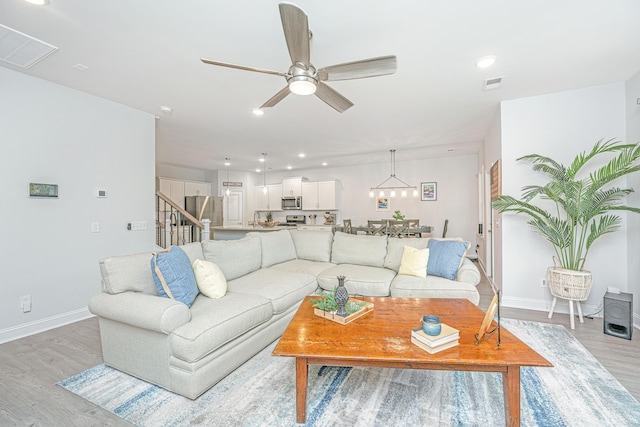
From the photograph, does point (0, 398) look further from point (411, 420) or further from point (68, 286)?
point (411, 420)

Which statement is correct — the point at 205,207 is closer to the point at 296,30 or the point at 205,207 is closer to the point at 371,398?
the point at 296,30

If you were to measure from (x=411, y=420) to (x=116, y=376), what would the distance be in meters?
2.06

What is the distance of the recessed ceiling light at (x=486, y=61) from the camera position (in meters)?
2.52

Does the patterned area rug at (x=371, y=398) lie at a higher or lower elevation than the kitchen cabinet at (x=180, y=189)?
lower

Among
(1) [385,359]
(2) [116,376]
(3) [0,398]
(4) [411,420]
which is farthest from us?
(2) [116,376]

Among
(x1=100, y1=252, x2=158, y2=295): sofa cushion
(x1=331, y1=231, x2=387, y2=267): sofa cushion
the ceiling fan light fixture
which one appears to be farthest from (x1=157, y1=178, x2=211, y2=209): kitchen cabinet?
the ceiling fan light fixture

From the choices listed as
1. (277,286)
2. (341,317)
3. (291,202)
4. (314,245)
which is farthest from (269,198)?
(341,317)

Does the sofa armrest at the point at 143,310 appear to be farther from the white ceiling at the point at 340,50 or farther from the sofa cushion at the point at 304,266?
the white ceiling at the point at 340,50

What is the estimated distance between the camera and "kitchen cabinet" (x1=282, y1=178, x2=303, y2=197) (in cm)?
839

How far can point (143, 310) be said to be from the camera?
6.05ft

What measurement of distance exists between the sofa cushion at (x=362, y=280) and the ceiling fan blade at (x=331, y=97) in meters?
1.82

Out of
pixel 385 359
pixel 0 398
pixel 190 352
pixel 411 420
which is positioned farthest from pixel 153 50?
pixel 411 420

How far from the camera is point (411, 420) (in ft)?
5.29

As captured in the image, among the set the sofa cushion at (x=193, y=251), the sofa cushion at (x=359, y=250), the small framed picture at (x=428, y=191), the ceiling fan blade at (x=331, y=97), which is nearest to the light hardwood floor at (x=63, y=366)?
the sofa cushion at (x=193, y=251)
